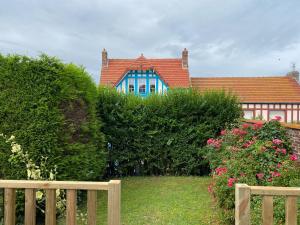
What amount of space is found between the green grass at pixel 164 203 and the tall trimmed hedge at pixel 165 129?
732mm

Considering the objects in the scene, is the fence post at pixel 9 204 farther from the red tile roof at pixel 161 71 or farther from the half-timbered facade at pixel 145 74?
the red tile roof at pixel 161 71

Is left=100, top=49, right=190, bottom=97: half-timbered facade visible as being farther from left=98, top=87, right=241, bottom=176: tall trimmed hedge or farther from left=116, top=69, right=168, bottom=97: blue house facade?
left=98, top=87, right=241, bottom=176: tall trimmed hedge

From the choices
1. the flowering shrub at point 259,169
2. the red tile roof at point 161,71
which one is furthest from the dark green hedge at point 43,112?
the red tile roof at point 161,71

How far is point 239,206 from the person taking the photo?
177cm

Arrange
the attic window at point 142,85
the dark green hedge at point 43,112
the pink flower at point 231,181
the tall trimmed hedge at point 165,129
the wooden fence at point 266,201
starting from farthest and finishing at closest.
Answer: the attic window at point 142,85 < the tall trimmed hedge at point 165,129 < the dark green hedge at point 43,112 < the pink flower at point 231,181 < the wooden fence at point 266,201

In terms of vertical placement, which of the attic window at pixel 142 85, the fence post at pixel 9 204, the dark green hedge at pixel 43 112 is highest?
the attic window at pixel 142 85

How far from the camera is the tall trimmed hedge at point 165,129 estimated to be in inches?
305

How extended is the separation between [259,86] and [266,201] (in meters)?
25.7

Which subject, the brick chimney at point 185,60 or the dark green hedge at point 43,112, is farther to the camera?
the brick chimney at point 185,60

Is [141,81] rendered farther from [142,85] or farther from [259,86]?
[259,86]

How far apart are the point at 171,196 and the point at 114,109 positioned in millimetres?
2956

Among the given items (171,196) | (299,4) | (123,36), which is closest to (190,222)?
(171,196)

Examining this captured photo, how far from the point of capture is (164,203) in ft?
16.8

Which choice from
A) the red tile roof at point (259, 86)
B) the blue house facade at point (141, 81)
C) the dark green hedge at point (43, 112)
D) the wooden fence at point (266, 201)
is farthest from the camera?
the red tile roof at point (259, 86)
